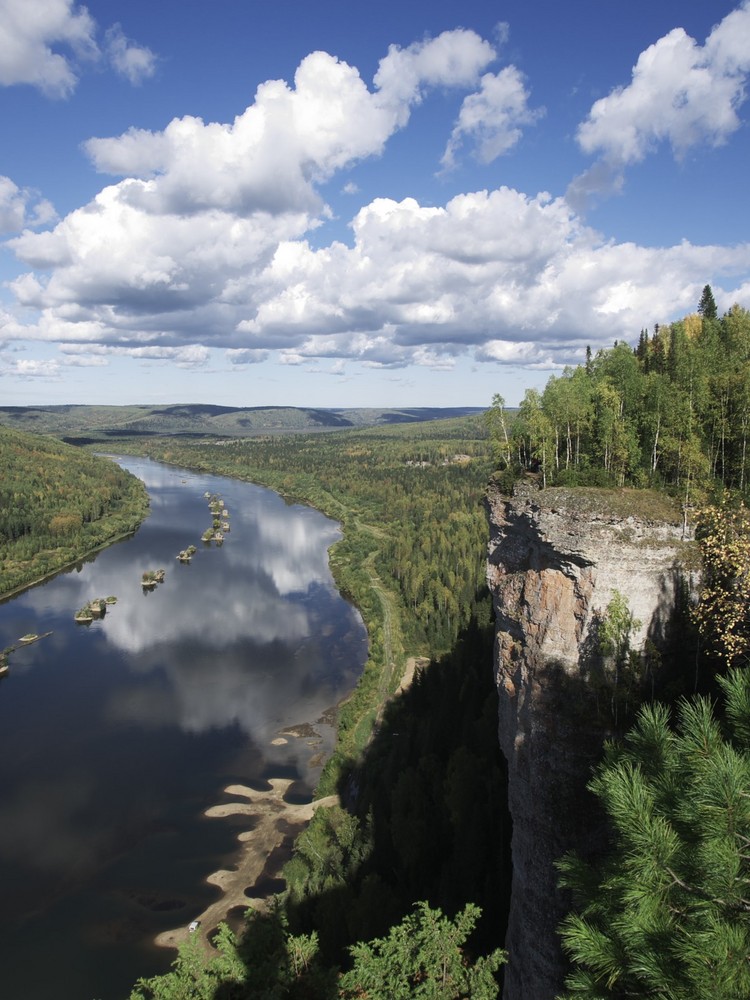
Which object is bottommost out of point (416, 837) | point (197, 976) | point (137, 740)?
point (137, 740)

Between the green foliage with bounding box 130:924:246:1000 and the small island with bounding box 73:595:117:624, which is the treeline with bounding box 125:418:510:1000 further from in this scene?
the small island with bounding box 73:595:117:624

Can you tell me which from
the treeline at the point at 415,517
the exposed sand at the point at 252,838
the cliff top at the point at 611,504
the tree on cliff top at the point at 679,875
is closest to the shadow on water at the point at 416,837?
the exposed sand at the point at 252,838

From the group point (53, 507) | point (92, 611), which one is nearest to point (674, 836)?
point (92, 611)

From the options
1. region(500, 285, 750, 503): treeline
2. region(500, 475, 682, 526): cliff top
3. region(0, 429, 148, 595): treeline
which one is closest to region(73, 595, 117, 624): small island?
region(0, 429, 148, 595): treeline

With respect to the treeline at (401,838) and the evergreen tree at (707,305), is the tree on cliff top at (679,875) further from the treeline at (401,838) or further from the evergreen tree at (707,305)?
the evergreen tree at (707,305)

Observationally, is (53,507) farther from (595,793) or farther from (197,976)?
(595,793)

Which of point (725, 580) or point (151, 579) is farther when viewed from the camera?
point (151, 579)

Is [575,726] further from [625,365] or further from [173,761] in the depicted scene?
[173,761]
